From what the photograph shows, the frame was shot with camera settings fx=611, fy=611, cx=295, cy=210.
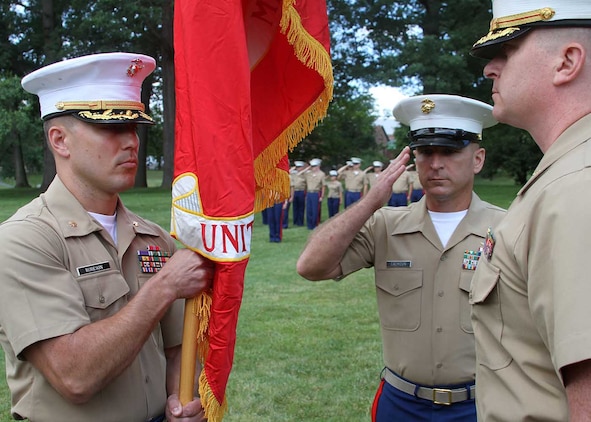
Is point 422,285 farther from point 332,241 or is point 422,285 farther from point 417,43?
point 417,43

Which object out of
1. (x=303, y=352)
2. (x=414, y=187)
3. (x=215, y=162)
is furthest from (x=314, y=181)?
(x=215, y=162)

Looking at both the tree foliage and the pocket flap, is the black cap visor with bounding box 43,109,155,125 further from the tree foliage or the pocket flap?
the tree foliage

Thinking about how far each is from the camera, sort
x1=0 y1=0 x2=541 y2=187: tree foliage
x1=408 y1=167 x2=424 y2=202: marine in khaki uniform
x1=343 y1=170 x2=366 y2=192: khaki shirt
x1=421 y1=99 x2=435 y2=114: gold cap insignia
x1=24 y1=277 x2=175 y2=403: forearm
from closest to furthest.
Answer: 1. x1=24 y1=277 x2=175 y2=403: forearm
2. x1=421 y1=99 x2=435 y2=114: gold cap insignia
3. x1=408 y1=167 x2=424 y2=202: marine in khaki uniform
4. x1=343 y1=170 x2=366 y2=192: khaki shirt
5. x1=0 y1=0 x2=541 y2=187: tree foliage

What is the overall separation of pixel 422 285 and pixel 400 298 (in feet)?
0.45

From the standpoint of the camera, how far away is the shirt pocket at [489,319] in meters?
1.74

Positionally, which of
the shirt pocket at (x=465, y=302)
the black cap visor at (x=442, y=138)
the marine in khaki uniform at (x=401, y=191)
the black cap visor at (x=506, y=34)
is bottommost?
the marine in khaki uniform at (x=401, y=191)

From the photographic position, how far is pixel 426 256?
3.34 metres

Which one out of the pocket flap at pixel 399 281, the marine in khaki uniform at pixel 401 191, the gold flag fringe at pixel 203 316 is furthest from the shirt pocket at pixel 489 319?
the marine in khaki uniform at pixel 401 191

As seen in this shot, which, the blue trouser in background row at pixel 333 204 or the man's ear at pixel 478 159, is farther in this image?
the blue trouser in background row at pixel 333 204

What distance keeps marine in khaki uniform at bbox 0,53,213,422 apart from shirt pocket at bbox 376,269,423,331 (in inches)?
46.5

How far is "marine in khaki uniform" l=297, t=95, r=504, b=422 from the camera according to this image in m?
3.11


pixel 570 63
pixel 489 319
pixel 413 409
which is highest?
pixel 570 63

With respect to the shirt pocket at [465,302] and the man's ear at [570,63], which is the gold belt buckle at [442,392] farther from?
the man's ear at [570,63]

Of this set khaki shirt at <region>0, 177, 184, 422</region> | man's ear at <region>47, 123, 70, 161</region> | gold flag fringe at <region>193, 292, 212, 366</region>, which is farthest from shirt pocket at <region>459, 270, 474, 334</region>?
man's ear at <region>47, 123, 70, 161</region>
